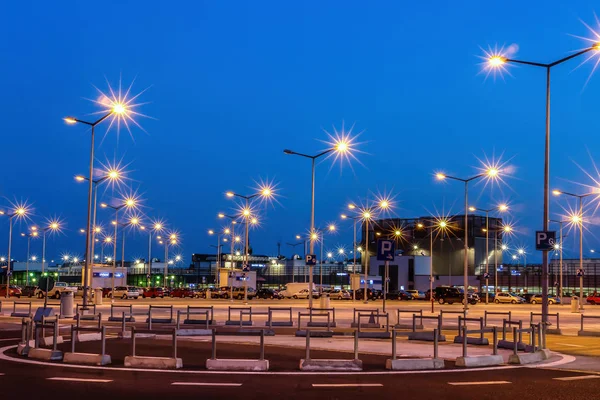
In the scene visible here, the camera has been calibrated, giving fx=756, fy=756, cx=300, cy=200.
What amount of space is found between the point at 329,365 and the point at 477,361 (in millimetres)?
3557

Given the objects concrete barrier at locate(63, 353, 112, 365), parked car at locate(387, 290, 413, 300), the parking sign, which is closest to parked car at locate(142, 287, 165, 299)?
parked car at locate(387, 290, 413, 300)

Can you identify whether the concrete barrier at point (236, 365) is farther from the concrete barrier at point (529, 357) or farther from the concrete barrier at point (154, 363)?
the concrete barrier at point (529, 357)

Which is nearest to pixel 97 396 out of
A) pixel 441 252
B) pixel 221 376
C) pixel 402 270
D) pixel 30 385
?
pixel 30 385

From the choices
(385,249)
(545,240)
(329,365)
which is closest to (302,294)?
(385,249)

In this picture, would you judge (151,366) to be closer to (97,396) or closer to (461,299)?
(97,396)

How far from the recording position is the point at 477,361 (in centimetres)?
1709

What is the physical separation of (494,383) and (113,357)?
8909mm

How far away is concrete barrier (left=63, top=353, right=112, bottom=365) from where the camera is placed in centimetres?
1633

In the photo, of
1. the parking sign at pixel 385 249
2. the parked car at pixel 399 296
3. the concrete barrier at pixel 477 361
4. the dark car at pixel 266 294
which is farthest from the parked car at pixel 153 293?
the concrete barrier at pixel 477 361

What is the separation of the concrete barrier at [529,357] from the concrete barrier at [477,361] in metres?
0.60

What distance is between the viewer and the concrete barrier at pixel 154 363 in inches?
629

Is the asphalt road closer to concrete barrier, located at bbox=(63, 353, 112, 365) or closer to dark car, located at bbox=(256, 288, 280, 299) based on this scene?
concrete barrier, located at bbox=(63, 353, 112, 365)

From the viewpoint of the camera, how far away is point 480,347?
22422 mm

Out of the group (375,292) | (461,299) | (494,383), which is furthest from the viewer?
(375,292)
